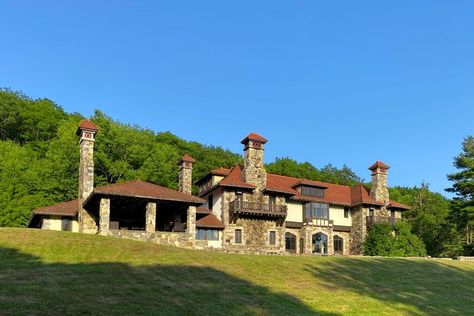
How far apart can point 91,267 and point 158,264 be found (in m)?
3.06

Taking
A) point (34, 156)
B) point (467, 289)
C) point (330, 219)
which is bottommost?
point (467, 289)

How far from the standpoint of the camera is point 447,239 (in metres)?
Answer: 64.4

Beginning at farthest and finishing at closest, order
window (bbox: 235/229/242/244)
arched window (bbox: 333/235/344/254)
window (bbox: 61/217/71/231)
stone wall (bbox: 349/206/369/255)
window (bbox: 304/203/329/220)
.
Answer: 1. arched window (bbox: 333/235/344/254)
2. stone wall (bbox: 349/206/369/255)
3. window (bbox: 304/203/329/220)
4. window (bbox: 235/229/242/244)
5. window (bbox: 61/217/71/231)

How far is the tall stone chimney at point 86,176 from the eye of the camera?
35.4m

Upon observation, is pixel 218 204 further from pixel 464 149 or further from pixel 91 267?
pixel 464 149

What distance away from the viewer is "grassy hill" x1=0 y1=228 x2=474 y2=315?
15312 mm

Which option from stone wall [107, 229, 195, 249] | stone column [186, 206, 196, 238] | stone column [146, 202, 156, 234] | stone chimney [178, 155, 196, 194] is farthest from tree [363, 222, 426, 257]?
stone column [146, 202, 156, 234]

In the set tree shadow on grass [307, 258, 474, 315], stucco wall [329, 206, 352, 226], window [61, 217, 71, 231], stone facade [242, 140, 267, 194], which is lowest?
tree shadow on grass [307, 258, 474, 315]

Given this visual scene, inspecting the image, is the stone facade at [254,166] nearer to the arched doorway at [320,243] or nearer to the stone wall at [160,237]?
the arched doorway at [320,243]

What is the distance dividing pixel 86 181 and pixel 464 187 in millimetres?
37655

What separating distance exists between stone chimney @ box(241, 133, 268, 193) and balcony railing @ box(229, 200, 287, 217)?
160 centimetres

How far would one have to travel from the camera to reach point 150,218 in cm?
3459

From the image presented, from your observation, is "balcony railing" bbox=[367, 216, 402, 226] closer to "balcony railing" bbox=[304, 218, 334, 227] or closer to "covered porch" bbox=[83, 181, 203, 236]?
"balcony railing" bbox=[304, 218, 334, 227]

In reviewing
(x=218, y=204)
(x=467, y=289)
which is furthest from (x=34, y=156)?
(x=467, y=289)
